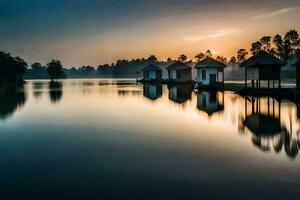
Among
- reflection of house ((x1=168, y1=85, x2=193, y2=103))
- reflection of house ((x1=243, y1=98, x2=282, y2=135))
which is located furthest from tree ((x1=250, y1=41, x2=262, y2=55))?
reflection of house ((x1=243, y1=98, x2=282, y2=135))

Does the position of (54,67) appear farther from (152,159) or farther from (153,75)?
(152,159)

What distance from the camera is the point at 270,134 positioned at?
15.6 m

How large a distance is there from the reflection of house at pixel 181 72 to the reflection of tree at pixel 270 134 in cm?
4886

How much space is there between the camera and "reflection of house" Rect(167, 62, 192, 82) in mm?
71188

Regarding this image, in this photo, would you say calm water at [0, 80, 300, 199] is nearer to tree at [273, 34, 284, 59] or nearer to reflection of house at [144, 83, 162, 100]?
reflection of house at [144, 83, 162, 100]

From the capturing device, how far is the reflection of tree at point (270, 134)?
12.8 meters

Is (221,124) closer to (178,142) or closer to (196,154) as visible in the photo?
(178,142)

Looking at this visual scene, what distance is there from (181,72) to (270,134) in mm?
58177

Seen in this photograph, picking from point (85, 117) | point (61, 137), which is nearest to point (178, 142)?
point (61, 137)

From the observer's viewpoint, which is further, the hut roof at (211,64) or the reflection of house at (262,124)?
the hut roof at (211,64)

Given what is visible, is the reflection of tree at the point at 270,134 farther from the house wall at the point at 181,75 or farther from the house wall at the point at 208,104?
the house wall at the point at 181,75

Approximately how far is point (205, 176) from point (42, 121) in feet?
50.7

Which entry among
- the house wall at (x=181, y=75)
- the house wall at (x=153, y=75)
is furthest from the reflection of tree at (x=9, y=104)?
the house wall at (x=153, y=75)

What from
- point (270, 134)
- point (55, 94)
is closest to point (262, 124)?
point (270, 134)
